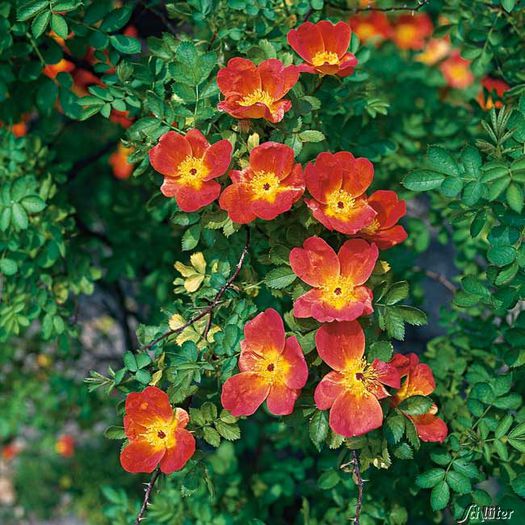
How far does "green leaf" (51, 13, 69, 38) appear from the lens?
4.11 ft

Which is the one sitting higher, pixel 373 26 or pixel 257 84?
pixel 257 84

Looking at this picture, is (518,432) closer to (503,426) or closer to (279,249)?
(503,426)

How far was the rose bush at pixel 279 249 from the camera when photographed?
1082mm

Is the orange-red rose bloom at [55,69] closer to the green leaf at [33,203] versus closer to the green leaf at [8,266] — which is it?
the green leaf at [33,203]

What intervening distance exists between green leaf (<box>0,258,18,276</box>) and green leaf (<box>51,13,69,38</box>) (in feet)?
1.56

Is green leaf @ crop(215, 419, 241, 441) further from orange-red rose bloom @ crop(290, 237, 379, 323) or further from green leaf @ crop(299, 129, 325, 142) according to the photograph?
green leaf @ crop(299, 129, 325, 142)

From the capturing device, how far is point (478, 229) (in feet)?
3.85

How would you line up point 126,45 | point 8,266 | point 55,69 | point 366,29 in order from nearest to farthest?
point 126,45 → point 8,266 → point 55,69 → point 366,29

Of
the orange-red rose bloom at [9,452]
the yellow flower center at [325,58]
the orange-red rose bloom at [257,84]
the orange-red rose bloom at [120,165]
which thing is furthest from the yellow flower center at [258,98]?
the orange-red rose bloom at [9,452]

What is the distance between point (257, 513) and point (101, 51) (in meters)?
1.05

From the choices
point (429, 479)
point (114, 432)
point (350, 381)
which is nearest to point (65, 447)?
point (114, 432)

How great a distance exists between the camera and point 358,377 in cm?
105

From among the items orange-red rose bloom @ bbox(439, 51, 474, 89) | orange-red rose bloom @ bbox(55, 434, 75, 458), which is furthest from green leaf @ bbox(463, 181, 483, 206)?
orange-red rose bloom @ bbox(439, 51, 474, 89)

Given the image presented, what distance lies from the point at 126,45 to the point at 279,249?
0.51 m
